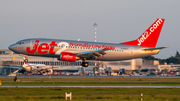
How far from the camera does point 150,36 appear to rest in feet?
172

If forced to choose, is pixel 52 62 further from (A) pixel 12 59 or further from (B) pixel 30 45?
(B) pixel 30 45

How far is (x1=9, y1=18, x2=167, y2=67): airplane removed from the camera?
45419 millimetres

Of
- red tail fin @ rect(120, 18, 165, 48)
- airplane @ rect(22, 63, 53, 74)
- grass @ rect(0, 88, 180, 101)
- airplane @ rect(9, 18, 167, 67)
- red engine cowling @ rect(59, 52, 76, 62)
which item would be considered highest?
red tail fin @ rect(120, 18, 165, 48)

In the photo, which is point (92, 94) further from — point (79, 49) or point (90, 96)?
point (79, 49)

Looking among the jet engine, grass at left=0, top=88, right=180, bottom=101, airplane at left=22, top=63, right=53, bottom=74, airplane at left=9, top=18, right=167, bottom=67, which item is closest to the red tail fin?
airplane at left=9, top=18, right=167, bottom=67

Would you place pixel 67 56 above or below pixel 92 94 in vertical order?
above

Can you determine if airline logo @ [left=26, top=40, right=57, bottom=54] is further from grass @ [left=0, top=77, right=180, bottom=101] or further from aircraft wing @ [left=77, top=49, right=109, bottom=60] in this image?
grass @ [left=0, top=77, right=180, bottom=101]

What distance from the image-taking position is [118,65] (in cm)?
10119

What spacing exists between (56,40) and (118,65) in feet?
190

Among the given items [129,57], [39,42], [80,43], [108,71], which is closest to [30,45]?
[39,42]

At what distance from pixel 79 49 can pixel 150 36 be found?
15230 mm

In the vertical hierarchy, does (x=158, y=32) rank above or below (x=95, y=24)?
below

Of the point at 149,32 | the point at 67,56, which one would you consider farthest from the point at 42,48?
the point at 149,32

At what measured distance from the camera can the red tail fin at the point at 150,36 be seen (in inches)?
2027
